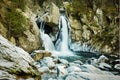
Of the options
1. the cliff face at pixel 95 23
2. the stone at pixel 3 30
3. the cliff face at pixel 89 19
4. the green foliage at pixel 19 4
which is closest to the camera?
the stone at pixel 3 30

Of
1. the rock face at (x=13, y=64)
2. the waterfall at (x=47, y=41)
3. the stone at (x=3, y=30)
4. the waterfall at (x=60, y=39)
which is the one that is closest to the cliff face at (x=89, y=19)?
the waterfall at (x=60, y=39)

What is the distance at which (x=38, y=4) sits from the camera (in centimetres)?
3020

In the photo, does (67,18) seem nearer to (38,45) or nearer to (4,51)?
(38,45)

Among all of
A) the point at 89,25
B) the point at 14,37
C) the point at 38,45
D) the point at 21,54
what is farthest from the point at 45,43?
the point at 21,54

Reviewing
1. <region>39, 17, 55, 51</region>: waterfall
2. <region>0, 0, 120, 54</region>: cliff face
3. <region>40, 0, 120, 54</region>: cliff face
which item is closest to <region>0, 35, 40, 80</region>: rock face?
<region>39, 17, 55, 51</region>: waterfall

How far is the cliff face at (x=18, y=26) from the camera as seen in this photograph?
20312 millimetres

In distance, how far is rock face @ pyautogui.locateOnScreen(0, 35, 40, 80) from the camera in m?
6.77

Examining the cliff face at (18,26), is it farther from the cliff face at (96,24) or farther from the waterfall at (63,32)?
the cliff face at (96,24)

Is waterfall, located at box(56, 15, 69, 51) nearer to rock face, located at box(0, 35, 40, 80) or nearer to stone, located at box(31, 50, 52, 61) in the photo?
stone, located at box(31, 50, 52, 61)

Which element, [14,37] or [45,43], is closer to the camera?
[14,37]

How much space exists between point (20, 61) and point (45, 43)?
1793 centimetres

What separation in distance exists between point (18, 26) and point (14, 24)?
0.37 metres

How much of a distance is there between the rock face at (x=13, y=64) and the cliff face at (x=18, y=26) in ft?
40.5

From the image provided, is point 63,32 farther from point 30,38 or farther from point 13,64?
point 13,64
